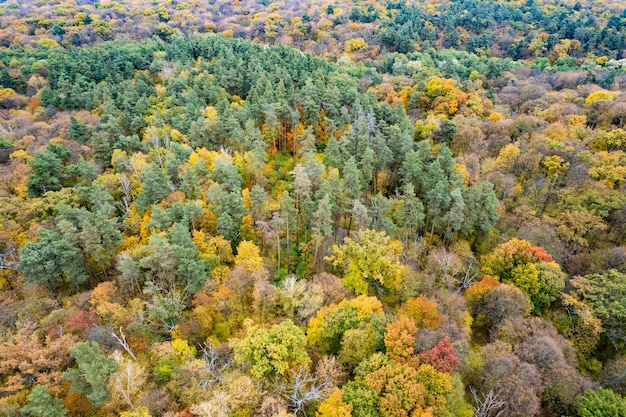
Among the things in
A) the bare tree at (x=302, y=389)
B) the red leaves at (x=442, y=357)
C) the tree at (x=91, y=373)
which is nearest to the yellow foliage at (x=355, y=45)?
the red leaves at (x=442, y=357)

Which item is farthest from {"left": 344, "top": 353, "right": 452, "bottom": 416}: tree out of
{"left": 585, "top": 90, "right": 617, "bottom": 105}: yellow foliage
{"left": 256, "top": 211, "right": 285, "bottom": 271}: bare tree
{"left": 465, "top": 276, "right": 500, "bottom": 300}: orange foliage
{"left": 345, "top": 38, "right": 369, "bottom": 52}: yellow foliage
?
{"left": 345, "top": 38, "right": 369, "bottom": 52}: yellow foliage

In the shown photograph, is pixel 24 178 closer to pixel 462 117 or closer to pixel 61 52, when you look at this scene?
pixel 61 52

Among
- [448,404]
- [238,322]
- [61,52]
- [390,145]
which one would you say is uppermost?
[61,52]

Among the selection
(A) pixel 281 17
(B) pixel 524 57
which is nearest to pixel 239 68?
(A) pixel 281 17

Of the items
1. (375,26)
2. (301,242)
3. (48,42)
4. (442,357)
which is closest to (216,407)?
(442,357)

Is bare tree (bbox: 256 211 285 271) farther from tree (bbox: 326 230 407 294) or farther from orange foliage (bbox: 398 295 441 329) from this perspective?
orange foliage (bbox: 398 295 441 329)

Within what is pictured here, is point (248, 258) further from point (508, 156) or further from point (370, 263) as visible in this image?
point (508, 156)
